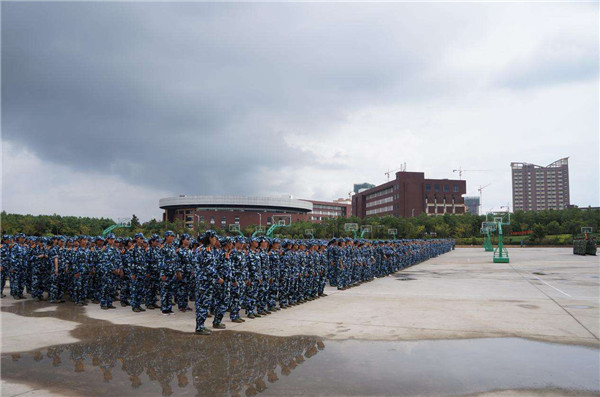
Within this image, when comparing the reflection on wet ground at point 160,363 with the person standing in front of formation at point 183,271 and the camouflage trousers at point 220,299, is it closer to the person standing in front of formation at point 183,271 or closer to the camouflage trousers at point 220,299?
the camouflage trousers at point 220,299

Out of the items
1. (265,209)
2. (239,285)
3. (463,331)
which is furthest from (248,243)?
(265,209)

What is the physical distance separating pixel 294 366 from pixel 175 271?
16.6ft

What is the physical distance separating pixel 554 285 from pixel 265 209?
10010 centimetres

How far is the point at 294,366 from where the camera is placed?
5.62 meters

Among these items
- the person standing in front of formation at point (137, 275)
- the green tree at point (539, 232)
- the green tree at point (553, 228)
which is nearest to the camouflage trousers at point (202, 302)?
the person standing in front of formation at point (137, 275)

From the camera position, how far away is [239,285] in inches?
334

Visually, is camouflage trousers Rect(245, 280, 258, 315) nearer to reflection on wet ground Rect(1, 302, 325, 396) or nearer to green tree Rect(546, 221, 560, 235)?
reflection on wet ground Rect(1, 302, 325, 396)

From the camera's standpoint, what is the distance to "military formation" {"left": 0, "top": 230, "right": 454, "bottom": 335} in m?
8.09

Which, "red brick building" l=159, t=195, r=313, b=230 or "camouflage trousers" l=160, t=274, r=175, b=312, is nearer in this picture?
"camouflage trousers" l=160, t=274, r=175, b=312

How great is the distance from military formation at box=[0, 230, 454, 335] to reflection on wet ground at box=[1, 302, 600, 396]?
4.47ft

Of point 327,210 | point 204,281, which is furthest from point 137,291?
point 327,210

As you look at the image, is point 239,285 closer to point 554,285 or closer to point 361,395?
point 361,395

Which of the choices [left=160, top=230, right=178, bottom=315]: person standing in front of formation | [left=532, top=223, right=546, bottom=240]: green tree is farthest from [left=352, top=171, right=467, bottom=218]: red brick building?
[left=160, top=230, right=178, bottom=315]: person standing in front of formation

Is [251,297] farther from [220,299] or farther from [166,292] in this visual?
[166,292]
